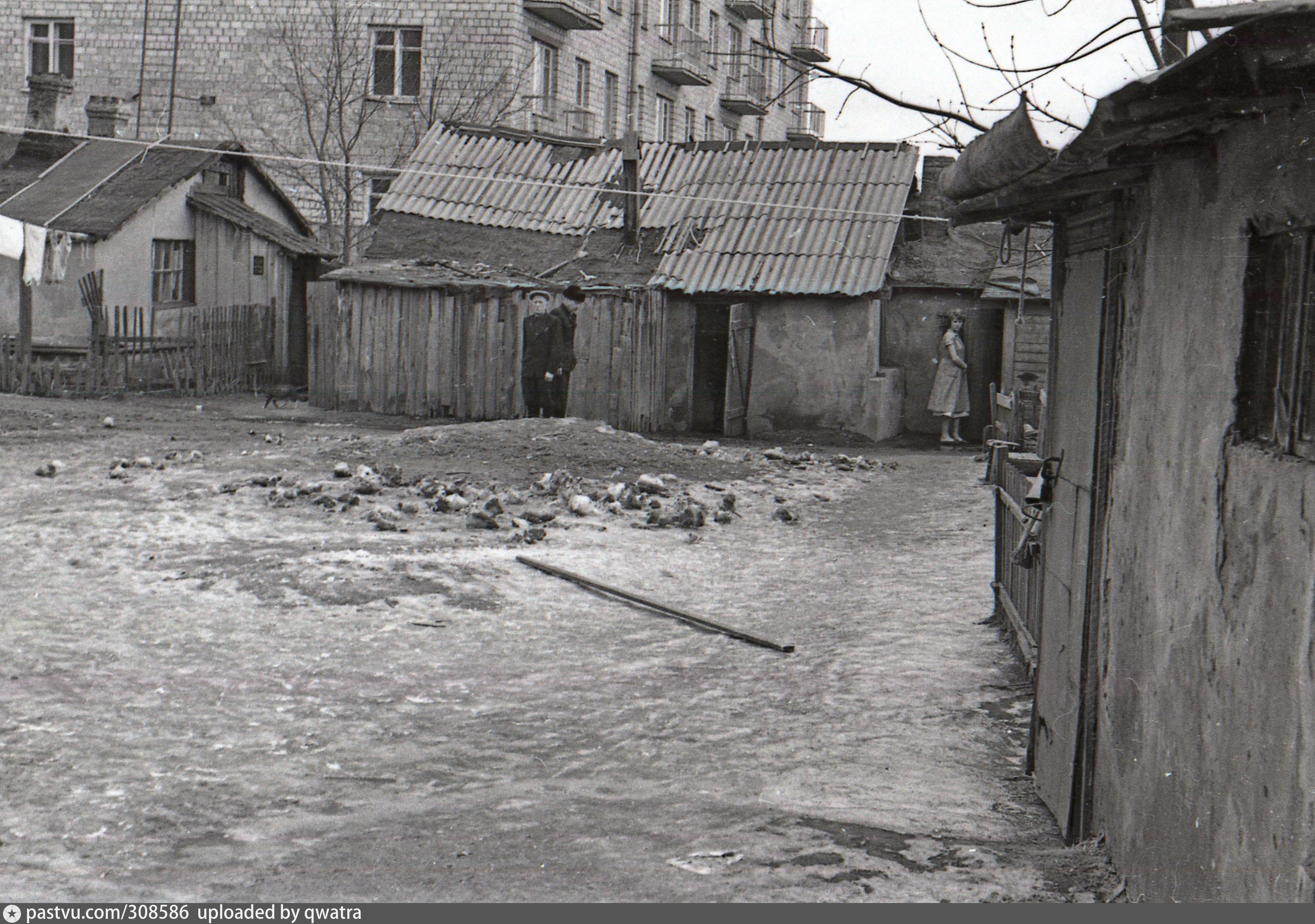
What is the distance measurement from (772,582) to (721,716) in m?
3.67

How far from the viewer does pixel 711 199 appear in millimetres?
21422

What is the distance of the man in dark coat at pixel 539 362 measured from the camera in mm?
19062

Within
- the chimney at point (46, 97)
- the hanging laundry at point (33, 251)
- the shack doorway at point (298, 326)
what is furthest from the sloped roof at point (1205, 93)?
the chimney at point (46, 97)

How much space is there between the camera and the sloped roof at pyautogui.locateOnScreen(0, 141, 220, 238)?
24.0 m

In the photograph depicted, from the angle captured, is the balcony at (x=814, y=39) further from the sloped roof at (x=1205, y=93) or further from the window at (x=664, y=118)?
the sloped roof at (x=1205, y=93)

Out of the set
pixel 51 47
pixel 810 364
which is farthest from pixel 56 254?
pixel 51 47

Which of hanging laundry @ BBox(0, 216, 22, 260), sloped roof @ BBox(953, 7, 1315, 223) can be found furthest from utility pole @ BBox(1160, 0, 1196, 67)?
hanging laundry @ BBox(0, 216, 22, 260)

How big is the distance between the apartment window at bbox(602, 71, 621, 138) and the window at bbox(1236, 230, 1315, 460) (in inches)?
1417

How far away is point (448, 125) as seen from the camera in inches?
985

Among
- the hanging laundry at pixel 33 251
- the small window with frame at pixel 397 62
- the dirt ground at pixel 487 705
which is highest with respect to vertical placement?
the small window with frame at pixel 397 62

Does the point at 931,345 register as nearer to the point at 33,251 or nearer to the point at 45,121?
the point at 33,251

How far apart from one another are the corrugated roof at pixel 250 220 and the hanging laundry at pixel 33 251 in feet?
18.7

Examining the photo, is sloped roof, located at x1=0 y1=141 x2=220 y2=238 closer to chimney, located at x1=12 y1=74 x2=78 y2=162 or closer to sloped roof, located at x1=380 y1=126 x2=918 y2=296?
chimney, located at x1=12 y1=74 x2=78 y2=162

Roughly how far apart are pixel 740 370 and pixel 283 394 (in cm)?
812
